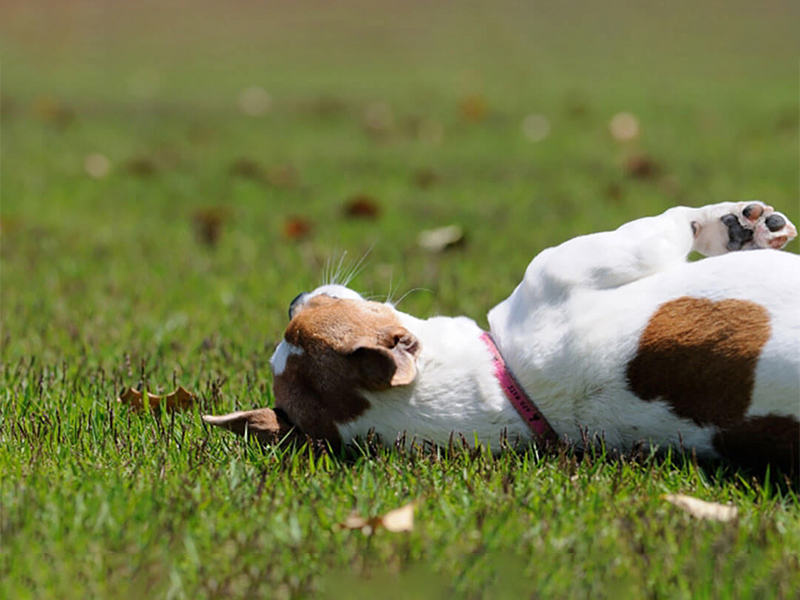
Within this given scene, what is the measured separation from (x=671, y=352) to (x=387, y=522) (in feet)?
2.99

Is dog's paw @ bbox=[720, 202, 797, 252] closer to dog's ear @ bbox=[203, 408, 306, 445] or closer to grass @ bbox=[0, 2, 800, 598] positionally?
grass @ bbox=[0, 2, 800, 598]

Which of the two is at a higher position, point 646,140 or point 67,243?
point 646,140

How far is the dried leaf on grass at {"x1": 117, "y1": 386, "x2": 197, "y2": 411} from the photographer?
3.45m

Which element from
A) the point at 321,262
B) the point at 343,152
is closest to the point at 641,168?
the point at 343,152

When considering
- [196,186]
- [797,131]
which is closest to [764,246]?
[196,186]

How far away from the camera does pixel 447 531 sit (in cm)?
240

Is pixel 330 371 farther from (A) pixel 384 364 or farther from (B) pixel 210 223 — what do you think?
(B) pixel 210 223

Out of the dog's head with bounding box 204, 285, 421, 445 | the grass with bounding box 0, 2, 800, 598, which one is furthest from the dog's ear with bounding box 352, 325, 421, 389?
the grass with bounding box 0, 2, 800, 598

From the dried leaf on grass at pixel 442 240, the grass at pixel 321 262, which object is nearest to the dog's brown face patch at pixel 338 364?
the grass at pixel 321 262

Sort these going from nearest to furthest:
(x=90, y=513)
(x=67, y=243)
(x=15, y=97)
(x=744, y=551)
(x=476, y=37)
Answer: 1. (x=744, y=551)
2. (x=90, y=513)
3. (x=67, y=243)
4. (x=15, y=97)
5. (x=476, y=37)

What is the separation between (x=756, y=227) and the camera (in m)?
3.51

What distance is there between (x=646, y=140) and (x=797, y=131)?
134 centimetres

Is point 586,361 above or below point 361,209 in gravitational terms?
above

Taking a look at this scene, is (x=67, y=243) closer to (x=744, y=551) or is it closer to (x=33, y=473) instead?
(x=33, y=473)
